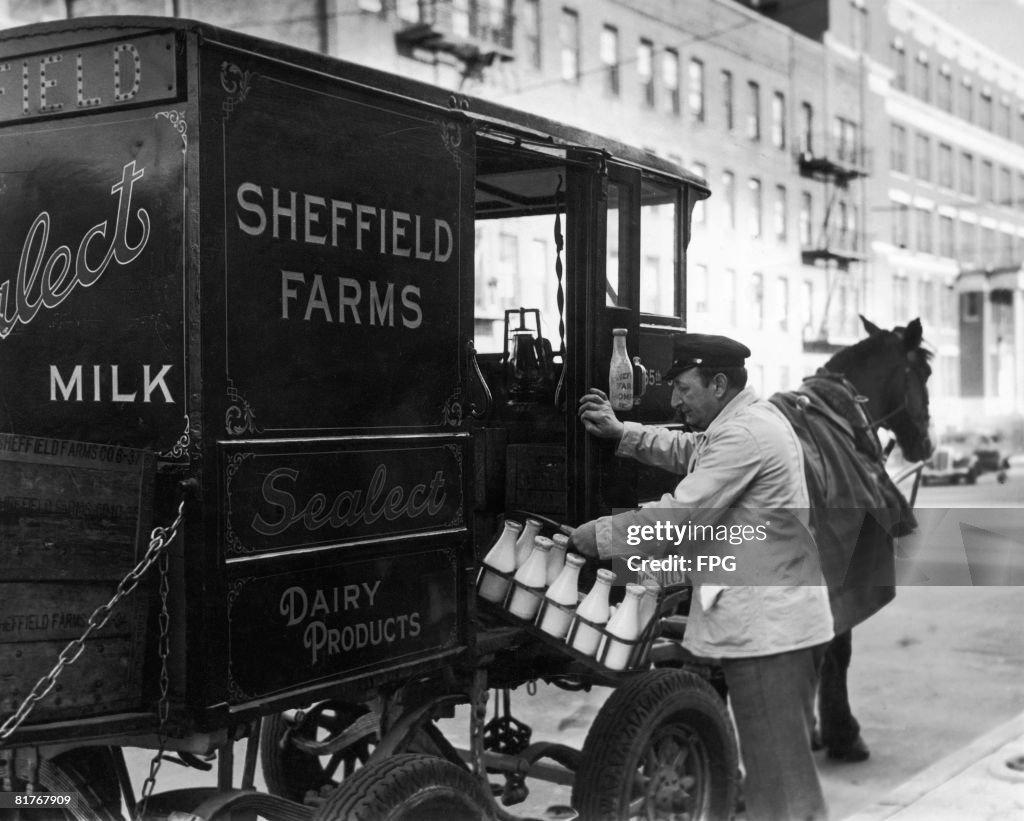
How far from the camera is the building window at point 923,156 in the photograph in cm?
815

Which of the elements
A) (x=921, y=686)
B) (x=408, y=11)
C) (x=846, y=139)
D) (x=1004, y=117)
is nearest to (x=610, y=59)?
(x=408, y=11)

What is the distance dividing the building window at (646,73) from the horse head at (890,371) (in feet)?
14.6

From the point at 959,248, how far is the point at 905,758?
3.85 meters

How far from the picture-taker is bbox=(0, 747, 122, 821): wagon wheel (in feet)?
10.5

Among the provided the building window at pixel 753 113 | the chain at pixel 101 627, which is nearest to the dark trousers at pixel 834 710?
the chain at pixel 101 627

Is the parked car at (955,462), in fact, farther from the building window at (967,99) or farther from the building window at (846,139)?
the building window at (967,99)

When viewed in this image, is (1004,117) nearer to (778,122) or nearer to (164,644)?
(778,122)

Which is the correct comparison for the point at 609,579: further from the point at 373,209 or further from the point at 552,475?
the point at 373,209

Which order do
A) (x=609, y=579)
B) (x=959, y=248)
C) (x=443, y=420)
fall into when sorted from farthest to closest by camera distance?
(x=959, y=248)
(x=609, y=579)
(x=443, y=420)

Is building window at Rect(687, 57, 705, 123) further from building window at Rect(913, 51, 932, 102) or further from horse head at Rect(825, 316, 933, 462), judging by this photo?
horse head at Rect(825, 316, 933, 462)

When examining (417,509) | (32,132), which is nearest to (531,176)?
(417,509)

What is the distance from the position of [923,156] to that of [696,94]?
9.80 ft

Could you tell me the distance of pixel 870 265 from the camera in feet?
29.8

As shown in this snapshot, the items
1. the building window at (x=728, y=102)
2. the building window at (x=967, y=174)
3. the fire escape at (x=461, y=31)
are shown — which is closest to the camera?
the building window at (x=967, y=174)
